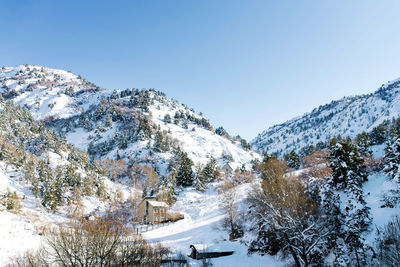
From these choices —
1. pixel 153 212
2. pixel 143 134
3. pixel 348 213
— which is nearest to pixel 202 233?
pixel 153 212

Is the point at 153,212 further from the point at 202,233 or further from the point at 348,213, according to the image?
the point at 348,213

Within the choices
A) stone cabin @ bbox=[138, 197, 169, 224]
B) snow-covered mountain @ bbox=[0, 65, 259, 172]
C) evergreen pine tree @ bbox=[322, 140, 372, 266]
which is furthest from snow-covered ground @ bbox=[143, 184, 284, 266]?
snow-covered mountain @ bbox=[0, 65, 259, 172]

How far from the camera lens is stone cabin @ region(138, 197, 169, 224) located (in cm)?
5722

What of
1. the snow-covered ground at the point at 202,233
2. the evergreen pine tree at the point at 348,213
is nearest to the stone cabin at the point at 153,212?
the snow-covered ground at the point at 202,233

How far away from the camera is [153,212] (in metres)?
57.2

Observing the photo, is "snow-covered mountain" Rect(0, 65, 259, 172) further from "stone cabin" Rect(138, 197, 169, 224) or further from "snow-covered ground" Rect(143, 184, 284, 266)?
"stone cabin" Rect(138, 197, 169, 224)

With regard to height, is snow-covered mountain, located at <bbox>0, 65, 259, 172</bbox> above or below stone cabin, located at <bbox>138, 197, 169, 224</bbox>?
above

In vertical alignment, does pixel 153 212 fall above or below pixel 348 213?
below

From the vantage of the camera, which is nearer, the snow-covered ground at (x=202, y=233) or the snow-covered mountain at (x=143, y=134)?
the snow-covered ground at (x=202, y=233)

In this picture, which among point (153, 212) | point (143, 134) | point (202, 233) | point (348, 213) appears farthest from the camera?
point (143, 134)

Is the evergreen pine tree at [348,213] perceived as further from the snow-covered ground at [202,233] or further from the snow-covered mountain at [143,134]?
the snow-covered mountain at [143,134]

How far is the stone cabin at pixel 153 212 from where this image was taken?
5722 centimetres

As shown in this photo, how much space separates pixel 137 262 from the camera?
16.4 metres

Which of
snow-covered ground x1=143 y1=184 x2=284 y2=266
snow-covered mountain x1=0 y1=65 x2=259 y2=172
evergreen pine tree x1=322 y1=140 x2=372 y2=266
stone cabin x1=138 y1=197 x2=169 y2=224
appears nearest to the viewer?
evergreen pine tree x1=322 y1=140 x2=372 y2=266
